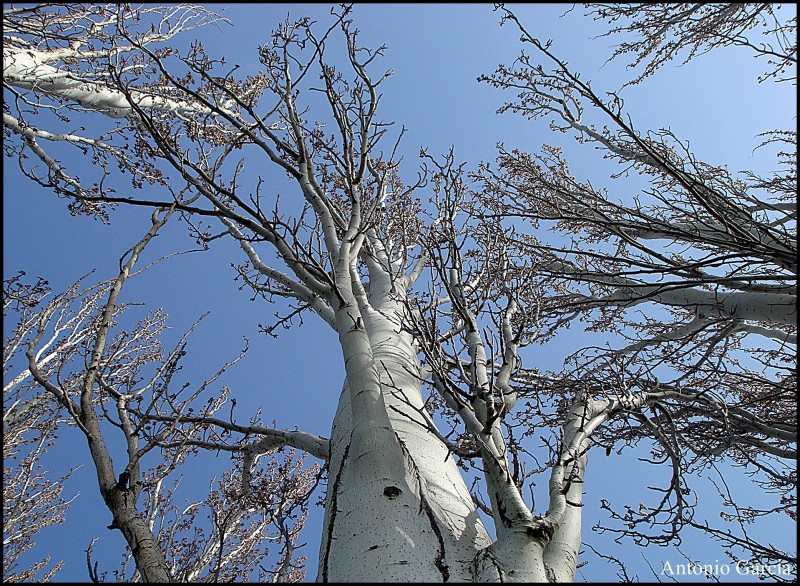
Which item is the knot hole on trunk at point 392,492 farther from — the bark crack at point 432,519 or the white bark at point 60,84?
the white bark at point 60,84

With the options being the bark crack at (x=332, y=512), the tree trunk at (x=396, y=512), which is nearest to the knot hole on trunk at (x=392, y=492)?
the tree trunk at (x=396, y=512)

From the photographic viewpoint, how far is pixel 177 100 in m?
6.18

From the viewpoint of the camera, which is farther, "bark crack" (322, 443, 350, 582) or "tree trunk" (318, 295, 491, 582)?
"bark crack" (322, 443, 350, 582)

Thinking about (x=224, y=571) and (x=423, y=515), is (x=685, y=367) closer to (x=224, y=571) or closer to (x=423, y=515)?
(x=423, y=515)

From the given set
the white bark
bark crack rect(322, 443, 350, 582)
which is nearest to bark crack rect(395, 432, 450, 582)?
bark crack rect(322, 443, 350, 582)

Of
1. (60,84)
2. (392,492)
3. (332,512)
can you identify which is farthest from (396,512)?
(60,84)

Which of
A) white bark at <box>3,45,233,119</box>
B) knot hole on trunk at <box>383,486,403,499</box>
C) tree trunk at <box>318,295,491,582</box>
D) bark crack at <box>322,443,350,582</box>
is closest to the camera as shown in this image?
tree trunk at <box>318,295,491,582</box>

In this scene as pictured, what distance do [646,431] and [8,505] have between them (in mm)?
8171

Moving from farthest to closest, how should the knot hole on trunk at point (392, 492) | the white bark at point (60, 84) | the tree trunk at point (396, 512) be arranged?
the white bark at point (60, 84), the knot hole on trunk at point (392, 492), the tree trunk at point (396, 512)

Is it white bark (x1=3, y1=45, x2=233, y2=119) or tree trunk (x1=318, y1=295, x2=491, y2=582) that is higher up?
white bark (x1=3, y1=45, x2=233, y2=119)

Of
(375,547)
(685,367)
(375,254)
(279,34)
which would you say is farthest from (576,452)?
(279,34)

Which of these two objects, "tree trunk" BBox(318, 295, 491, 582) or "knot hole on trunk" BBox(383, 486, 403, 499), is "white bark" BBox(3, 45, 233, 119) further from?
"knot hole on trunk" BBox(383, 486, 403, 499)

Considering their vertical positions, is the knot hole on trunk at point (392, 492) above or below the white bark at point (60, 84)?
below

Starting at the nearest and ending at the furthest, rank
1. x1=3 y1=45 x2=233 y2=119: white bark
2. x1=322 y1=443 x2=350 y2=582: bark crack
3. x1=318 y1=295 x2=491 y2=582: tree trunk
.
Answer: x1=318 y1=295 x2=491 y2=582: tree trunk
x1=322 y1=443 x2=350 y2=582: bark crack
x1=3 y1=45 x2=233 y2=119: white bark
